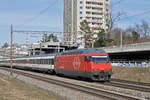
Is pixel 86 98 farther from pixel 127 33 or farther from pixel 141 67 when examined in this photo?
pixel 127 33

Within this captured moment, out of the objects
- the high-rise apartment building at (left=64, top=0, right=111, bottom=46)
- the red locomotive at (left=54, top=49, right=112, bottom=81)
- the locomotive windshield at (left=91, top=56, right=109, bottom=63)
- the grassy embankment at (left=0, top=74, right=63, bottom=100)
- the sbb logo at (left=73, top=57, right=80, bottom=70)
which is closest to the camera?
the grassy embankment at (left=0, top=74, right=63, bottom=100)

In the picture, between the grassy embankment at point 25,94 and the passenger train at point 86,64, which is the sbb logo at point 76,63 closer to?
the passenger train at point 86,64

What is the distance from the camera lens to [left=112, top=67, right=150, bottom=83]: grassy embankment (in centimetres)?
2991

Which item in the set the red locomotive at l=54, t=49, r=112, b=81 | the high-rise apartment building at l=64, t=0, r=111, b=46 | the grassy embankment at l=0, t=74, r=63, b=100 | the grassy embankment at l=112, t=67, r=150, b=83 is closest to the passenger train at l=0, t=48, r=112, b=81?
the red locomotive at l=54, t=49, r=112, b=81

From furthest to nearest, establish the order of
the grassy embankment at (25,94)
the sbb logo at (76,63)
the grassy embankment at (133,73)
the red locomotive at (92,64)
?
the grassy embankment at (133,73) → the sbb logo at (76,63) → the red locomotive at (92,64) → the grassy embankment at (25,94)

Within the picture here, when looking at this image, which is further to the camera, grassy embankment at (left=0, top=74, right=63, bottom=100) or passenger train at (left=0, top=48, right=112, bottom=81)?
passenger train at (left=0, top=48, right=112, bottom=81)

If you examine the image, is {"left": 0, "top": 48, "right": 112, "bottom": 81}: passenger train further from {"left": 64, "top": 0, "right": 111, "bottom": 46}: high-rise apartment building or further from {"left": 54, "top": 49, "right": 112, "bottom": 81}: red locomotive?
{"left": 64, "top": 0, "right": 111, "bottom": 46}: high-rise apartment building

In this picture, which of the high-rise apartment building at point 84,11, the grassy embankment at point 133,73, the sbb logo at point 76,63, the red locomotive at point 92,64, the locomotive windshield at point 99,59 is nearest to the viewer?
the red locomotive at point 92,64

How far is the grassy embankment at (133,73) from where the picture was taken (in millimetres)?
29906

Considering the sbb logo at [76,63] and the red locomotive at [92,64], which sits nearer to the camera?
the red locomotive at [92,64]

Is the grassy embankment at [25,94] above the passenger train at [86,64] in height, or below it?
below

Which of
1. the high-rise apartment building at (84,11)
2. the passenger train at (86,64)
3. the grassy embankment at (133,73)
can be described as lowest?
the grassy embankment at (133,73)

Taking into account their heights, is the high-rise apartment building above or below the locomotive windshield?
above

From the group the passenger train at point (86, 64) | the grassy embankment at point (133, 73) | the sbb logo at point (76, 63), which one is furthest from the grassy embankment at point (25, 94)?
the grassy embankment at point (133, 73)
